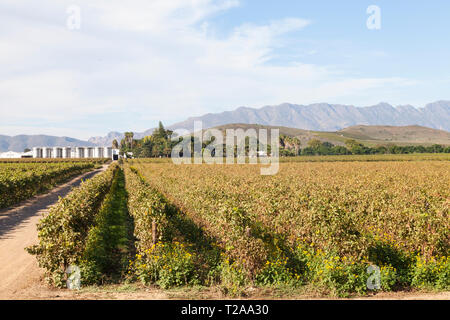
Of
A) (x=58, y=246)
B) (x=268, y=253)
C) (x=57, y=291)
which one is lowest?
(x=57, y=291)

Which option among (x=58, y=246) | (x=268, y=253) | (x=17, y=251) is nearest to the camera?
(x=58, y=246)

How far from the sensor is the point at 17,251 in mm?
13430

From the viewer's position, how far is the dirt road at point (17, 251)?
32.6 ft

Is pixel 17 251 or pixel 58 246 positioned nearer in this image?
pixel 58 246

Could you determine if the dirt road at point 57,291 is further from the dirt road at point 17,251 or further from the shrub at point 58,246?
the shrub at point 58,246

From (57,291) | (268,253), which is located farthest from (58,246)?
(268,253)

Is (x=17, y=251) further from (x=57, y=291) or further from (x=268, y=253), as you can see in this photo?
(x=268, y=253)

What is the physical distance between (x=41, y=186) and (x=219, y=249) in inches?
1084

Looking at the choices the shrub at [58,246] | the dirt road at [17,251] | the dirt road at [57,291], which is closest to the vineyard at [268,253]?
the shrub at [58,246]

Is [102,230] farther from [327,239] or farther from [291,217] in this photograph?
[327,239]

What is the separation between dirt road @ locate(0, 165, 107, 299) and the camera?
994cm
